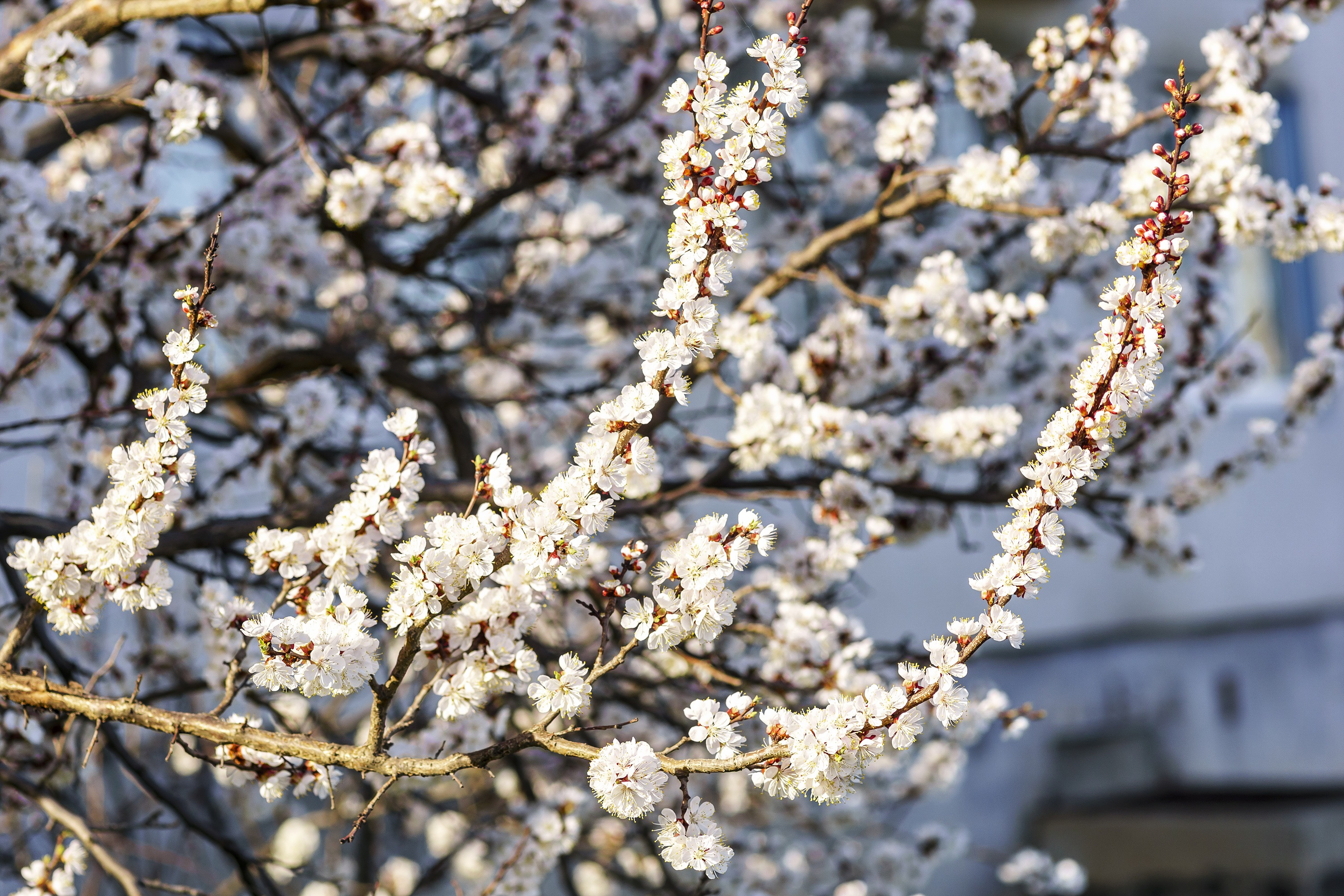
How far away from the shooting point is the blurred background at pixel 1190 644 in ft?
22.9

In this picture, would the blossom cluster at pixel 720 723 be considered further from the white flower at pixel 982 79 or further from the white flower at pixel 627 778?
the white flower at pixel 982 79

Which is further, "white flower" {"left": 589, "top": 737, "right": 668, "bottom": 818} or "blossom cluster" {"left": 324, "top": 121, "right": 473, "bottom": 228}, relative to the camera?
"blossom cluster" {"left": 324, "top": 121, "right": 473, "bottom": 228}

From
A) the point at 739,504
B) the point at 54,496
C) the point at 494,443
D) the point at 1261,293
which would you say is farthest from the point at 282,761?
the point at 1261,293

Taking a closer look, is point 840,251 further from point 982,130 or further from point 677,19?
point 982,130

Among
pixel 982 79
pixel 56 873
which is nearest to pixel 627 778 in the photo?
pixel 56 873

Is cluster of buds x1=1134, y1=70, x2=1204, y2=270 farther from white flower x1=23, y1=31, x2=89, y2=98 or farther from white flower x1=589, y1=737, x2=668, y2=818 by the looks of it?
white flower x1=23, y1=31, x2=89, y2=98

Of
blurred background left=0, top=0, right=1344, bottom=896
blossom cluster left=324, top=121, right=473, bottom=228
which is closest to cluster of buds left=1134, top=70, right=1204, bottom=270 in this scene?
blossom cluster left=324, top=121, right=473, bottom=228

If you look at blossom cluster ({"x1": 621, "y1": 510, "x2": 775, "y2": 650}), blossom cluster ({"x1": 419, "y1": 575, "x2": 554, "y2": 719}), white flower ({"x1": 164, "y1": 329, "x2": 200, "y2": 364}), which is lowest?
blossom cluster ({"x1": 419, "y1": 575, "x2": 554, "y2": 719})

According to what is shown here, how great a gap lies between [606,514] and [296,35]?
2442mm

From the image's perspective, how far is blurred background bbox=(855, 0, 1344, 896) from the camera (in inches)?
275

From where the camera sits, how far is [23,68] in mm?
2562

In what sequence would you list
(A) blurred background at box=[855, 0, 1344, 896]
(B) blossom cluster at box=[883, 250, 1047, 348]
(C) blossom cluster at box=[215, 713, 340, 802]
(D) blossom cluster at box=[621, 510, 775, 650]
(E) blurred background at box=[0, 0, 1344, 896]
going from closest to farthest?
(D) blossom cluster at box=[621, 510, 775, 650] → (C) blossom cluster at box=[215, 713, 340, 802] → (B) blossom cluster at box=[883, 250, 1047, 348] → (E) blurred background at box=[0, 0, 1344, 896] → (A) blurred background at box=[855, 0, 1344, 896]

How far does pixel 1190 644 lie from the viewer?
7.71 m

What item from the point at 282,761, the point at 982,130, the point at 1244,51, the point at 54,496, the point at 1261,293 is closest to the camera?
the point at 282,761
